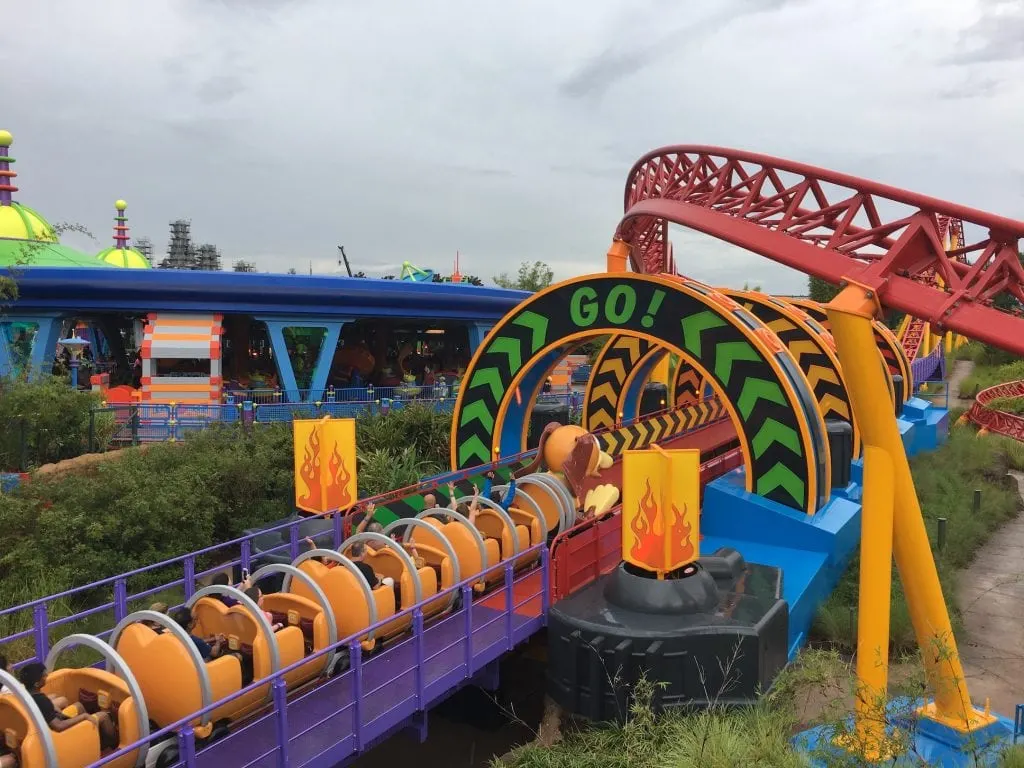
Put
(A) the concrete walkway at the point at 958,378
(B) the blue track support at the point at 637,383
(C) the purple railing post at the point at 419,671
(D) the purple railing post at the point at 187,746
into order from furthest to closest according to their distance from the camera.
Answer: (A) the concrete walkway at the point at 958,378
(B) the blue track support at the point at 637,383
(C) the purple railing post at the point at 419,671
(D) the purple railing post at the point at 187,746

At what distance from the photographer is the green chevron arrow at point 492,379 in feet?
40.5

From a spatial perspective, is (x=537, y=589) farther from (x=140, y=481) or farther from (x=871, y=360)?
(x=140, y=481)

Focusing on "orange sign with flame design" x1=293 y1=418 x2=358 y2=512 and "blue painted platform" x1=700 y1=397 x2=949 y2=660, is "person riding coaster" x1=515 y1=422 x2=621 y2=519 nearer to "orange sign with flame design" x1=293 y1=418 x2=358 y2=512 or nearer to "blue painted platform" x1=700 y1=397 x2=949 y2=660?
"blue painted platform" x1=700 y1=397 x2=949 y2=660

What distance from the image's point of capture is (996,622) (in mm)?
10523

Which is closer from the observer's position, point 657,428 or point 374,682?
point 374,682

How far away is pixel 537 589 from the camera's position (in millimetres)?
8305

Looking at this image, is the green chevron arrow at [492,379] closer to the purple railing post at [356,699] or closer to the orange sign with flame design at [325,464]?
the orange sign with flame design at [325,464]

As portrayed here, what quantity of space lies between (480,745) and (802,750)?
340cm

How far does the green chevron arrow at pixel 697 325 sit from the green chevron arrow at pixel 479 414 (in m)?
3.62

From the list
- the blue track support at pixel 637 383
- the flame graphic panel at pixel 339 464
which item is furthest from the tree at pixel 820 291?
the flame graphic panel at pixel 339 464

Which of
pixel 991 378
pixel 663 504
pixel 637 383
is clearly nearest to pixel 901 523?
pixel 663 504

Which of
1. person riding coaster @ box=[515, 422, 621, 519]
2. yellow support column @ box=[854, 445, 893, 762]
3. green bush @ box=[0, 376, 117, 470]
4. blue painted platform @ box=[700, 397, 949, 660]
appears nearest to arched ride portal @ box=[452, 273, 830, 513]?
blue painted platform @ box=[700, 397, 949, 660]

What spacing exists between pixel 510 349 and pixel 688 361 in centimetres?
303

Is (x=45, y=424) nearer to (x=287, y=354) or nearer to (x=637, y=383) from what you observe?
(x=287, y=354)
